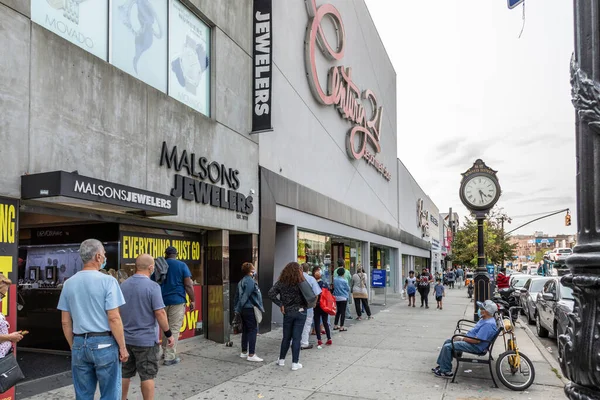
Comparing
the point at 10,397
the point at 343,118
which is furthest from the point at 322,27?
the point at 10,397

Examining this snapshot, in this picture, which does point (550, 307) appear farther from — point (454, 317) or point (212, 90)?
point (212, 90)

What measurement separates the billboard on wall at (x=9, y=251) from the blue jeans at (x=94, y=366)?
1718 mm

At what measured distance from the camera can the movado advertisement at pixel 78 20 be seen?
633cm

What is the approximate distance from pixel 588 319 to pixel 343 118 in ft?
56.7

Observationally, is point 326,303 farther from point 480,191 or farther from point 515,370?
point 480,191

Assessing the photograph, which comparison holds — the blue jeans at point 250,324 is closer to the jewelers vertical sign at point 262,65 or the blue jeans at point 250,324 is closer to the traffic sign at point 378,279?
the jewelers vertical sign at point 262,65

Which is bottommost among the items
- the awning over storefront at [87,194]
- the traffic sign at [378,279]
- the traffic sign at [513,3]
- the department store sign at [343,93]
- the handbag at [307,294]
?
the traffic sign at [378,279]

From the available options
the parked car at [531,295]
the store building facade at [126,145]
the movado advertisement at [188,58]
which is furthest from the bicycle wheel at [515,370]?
the parked car at [531,295]

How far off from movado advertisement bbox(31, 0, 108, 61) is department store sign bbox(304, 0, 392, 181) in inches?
332

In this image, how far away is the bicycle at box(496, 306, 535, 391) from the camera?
7.14 m

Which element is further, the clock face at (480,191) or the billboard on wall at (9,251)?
the clock face at (480,191)

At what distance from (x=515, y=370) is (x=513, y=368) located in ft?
0.16

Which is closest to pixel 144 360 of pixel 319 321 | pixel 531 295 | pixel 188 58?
pixel 319 321

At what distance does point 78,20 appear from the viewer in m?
6.88
